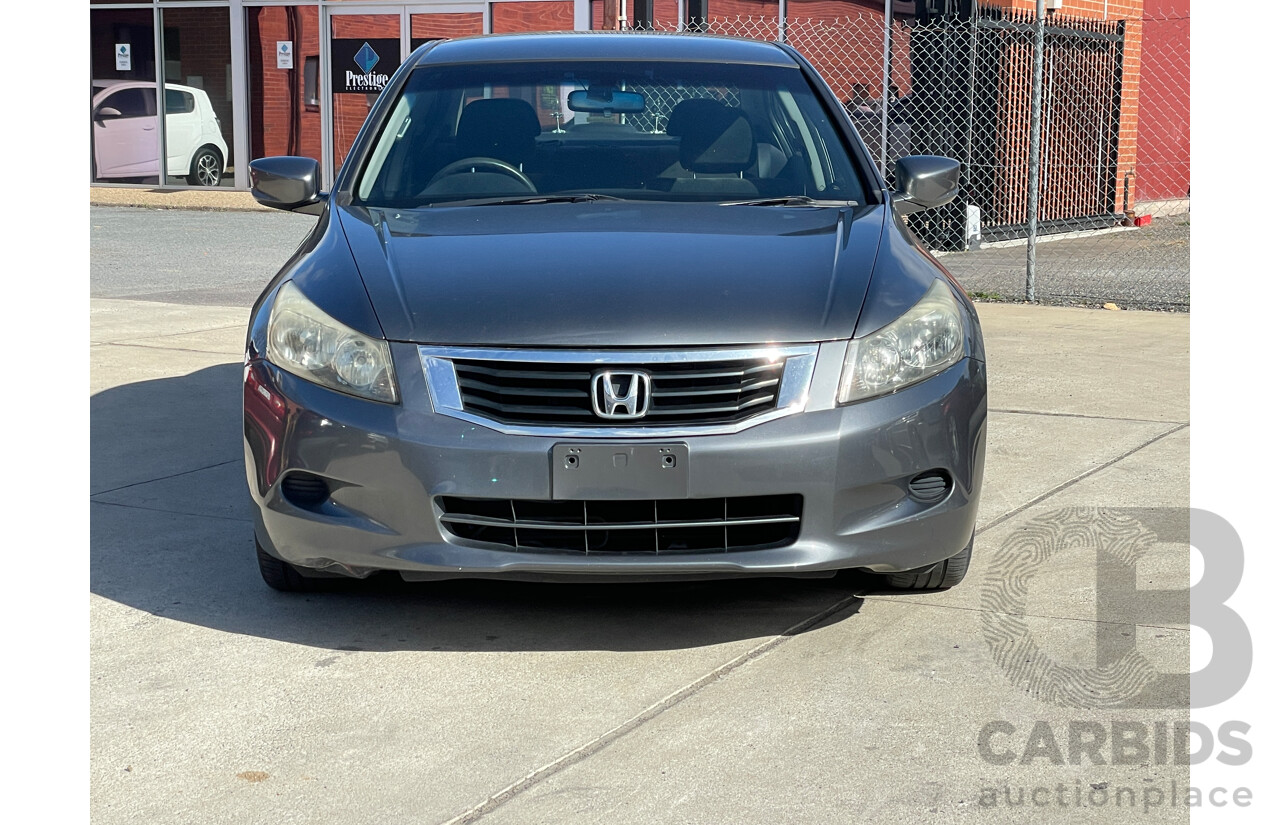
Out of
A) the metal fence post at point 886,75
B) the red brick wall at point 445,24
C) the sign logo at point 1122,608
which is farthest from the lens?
the red brick wall at point 445,24

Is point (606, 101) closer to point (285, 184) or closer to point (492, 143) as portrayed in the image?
point (492, 143)

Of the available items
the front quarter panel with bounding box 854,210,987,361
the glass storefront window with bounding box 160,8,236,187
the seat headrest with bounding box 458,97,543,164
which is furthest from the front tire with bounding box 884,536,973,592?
the glass storefront window with bounding box 160,8,236,187

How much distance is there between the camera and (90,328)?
934 cm

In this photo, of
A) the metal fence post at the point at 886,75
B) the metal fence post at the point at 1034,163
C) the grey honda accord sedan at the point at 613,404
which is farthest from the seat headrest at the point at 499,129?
the metal fence post at the point at 886,75

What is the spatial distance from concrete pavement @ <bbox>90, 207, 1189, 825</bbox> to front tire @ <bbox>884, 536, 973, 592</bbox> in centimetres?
5

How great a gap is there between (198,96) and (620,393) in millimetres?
19554

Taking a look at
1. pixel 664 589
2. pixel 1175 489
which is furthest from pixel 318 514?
pixel 1175 489

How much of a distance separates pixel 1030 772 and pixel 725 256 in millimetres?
1556

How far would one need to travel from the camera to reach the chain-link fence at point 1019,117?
14.3 meters

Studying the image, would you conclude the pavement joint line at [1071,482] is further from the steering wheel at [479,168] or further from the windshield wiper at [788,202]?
the steering wheel at [479,168]

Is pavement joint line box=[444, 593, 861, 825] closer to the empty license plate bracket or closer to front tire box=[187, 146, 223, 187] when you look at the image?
the empty license plate bracket

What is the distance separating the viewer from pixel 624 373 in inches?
136

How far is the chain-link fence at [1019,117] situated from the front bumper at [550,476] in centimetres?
876

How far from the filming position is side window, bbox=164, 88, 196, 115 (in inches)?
844
